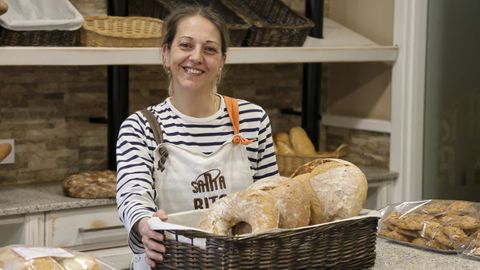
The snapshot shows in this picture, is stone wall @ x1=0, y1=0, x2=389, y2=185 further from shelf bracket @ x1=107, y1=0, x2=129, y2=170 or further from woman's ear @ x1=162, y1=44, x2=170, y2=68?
woman's ear @ x1=162, y1=44, x2=170, y2=68

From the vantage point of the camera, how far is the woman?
189 centimetres

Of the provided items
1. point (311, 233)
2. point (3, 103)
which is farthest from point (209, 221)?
point (3, 103)

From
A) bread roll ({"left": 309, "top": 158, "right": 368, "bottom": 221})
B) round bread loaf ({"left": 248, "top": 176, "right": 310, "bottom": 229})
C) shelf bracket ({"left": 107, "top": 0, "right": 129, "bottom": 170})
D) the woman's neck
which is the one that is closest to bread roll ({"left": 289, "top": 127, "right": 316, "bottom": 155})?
shelf bracket ({"left": 107, "top": 0, "right": 129, "bottom": 170})

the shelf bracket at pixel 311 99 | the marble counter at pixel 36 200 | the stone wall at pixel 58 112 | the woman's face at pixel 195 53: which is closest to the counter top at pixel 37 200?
the marble counter at pixel 36 200

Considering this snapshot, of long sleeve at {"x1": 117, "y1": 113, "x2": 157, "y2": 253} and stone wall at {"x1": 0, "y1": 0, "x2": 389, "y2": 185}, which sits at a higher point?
long sleeve at {"x1": 117, "y1": 113, "x2": 157, "y2": 253}

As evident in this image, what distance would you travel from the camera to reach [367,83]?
3799 mm

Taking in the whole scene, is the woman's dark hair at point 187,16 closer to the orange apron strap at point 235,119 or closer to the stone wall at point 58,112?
the orange apron strap at point 235,119

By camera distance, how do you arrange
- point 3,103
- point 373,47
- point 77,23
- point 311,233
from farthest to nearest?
point 373,47
point 3,103
point 77,23
point 311,233

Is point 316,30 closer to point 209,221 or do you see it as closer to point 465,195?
Result: point 465,195

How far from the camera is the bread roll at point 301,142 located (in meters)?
3.43

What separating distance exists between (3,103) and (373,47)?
1508mm

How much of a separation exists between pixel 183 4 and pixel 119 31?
387 millimetres

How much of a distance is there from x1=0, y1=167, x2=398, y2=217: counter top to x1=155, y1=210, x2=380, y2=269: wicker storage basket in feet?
3.98

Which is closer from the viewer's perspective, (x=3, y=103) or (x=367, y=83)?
A: (x=3, y=103)
